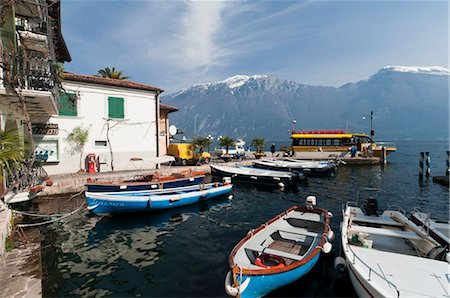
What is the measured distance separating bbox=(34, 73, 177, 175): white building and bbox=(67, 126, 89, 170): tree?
0.92ft

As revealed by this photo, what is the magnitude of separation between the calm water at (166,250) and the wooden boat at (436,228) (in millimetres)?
3404

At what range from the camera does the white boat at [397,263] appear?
5.99m

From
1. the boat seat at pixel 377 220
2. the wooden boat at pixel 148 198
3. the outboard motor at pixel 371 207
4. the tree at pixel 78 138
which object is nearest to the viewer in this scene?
the boat seat at pixel 377 220

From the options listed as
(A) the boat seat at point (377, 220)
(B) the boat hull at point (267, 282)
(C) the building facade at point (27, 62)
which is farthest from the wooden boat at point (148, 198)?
(A) the boat seat at point (377, 220)

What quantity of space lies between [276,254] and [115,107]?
24559mm

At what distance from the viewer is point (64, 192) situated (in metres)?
20.1

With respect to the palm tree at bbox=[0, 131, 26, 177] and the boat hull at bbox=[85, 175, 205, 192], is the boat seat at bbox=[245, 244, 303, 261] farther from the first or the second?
the boat hull at bbox=[85, 175, 205, 192]

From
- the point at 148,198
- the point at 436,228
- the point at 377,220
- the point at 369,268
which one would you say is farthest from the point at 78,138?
the point at 436,228

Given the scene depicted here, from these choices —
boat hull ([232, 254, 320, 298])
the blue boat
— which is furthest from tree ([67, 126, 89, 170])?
boat hull ([232, 254, 320, 298])

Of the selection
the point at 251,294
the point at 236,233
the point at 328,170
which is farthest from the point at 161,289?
the point at 328,170

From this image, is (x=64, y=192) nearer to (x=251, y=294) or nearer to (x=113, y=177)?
(x=113, y=177)

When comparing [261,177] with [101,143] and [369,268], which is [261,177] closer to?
[101,143]

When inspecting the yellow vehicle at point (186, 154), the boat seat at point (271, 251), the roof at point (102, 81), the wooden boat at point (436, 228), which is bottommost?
the boat seat at point (271, 251)

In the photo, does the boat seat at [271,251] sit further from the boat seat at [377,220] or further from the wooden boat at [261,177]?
the wooden boat at [261,177]
